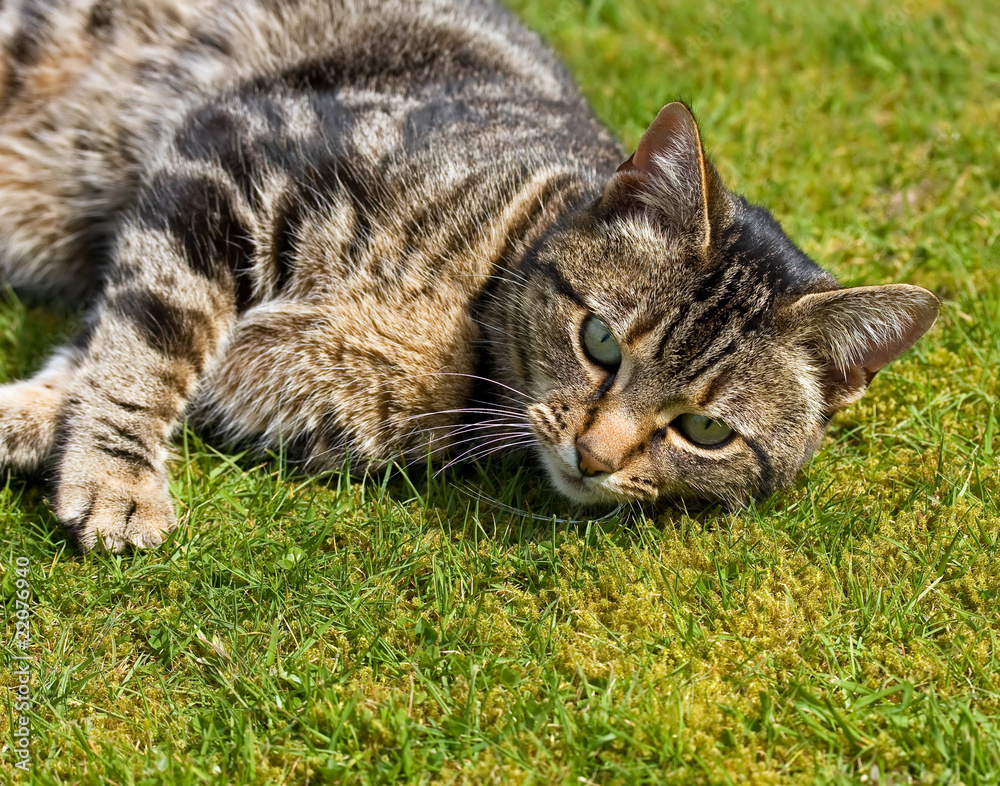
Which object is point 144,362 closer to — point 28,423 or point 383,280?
point 28,423

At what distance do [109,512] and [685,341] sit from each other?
62.8 inches

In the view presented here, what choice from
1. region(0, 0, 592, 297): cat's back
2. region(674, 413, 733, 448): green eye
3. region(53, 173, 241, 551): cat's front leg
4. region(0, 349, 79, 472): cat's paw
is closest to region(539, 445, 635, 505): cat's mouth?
region(674, 413, 733, 448): green eye

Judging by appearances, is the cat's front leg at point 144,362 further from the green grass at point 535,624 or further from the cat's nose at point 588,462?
the cat's nose at point 588,462

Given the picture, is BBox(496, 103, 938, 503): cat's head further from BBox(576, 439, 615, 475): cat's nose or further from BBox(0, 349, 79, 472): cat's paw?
BBox(0, 349, 79, 472): cat's paw

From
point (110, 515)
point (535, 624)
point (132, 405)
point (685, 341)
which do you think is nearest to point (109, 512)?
point (110, 515)

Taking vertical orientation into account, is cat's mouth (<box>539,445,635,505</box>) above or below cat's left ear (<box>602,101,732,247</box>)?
below

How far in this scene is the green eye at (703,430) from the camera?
2.53 m

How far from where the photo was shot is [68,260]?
3.49 m

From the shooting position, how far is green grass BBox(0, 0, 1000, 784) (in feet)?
7.04

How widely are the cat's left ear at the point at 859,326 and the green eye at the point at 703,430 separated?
1.06 feet

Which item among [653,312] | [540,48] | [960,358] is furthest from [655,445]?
[540,48]

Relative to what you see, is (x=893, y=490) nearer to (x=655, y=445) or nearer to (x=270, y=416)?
(x=655, y=445)

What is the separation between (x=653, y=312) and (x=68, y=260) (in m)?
2.20

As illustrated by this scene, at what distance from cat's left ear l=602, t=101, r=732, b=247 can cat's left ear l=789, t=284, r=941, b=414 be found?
340mm
